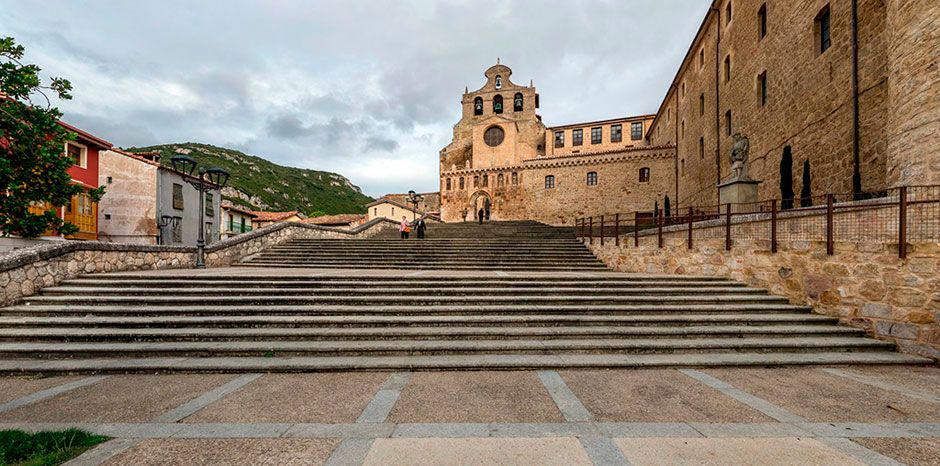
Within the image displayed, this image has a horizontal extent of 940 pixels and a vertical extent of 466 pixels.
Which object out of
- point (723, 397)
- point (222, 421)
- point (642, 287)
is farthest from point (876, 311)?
point (222, 421)

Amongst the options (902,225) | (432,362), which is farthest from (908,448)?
(432,362)

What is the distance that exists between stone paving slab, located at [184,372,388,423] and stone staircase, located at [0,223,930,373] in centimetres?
31

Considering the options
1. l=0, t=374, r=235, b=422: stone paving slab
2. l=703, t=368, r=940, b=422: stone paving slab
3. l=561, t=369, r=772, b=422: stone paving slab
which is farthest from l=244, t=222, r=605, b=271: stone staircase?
l=0, t=374, r=235, b=422: stone paving slab

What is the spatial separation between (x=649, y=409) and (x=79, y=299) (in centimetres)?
→ 974

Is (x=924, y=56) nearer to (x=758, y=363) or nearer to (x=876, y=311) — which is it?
(x=876, y=311)

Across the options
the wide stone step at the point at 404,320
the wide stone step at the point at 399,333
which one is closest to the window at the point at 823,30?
the wide stone step at the point at 404,320

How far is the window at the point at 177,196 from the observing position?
2455 centimetres

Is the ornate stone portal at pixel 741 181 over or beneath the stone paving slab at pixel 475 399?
over

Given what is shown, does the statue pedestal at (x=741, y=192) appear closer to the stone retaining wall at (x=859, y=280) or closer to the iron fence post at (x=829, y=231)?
the stone retaining wall at (x=859, y=280)

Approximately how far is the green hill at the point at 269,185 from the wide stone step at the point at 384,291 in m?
65.9

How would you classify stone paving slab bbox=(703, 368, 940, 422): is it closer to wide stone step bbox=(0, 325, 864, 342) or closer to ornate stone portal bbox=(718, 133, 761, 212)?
wide stone step bbox=(0, 325, 864, 342)

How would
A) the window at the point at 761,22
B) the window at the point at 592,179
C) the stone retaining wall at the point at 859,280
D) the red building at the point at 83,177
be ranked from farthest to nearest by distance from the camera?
the window at the point at 592,179, the red building at the point at 83,177, the window at the point at 761,22, the stone retaining wall at the point at 859,280

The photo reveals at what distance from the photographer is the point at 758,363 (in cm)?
496

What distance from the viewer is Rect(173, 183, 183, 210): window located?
80.5ft
